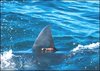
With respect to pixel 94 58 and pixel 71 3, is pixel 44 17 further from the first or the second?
pixel 94 58

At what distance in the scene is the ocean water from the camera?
22.6 feet

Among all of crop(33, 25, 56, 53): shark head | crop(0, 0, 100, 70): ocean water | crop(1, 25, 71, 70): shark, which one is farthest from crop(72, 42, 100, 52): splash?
crop(33, 25, 56, 53): shark head

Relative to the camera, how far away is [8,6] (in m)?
7.21

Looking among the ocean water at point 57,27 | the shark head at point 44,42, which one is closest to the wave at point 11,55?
the ocean water at point 57,27

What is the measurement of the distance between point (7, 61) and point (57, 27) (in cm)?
131

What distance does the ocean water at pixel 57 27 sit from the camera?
271 inches

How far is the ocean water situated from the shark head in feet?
0.61

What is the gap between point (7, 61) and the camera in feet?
21.7

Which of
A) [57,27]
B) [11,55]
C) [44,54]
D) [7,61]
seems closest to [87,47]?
[57,27]

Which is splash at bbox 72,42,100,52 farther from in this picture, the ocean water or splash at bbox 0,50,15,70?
splash at bbox 0,50,15,70

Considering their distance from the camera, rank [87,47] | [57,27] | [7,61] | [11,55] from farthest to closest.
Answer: [57,27] → [87,47] → [11,55] → [7,61]

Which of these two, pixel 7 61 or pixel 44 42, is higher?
pixel 44 42

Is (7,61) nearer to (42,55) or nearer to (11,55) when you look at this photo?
(11,55)

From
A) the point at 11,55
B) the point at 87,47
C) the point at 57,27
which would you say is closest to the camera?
the point at 11,55
